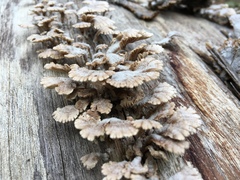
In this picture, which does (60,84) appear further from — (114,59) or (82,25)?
(82,25)

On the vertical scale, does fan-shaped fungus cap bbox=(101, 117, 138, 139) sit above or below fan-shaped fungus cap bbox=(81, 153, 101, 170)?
above

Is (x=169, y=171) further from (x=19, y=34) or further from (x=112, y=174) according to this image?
(x=19, y=34)

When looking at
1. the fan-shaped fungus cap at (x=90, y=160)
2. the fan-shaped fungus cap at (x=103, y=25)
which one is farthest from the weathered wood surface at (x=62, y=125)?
the fan-shaped fungus cap at (x=103, y=25)

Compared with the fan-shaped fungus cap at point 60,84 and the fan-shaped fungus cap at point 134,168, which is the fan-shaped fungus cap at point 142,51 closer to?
the fan-shaped fungus cap at point 60,84

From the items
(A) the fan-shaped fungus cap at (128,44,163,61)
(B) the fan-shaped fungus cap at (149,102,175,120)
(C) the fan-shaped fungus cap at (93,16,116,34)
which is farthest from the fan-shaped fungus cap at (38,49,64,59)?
(B) the fan-shaped fungus cap at (149,102,175,120)

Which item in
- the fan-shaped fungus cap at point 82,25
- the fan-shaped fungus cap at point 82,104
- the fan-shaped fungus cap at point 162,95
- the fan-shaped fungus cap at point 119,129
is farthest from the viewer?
the fan-shaped fungus cap at point 82,25

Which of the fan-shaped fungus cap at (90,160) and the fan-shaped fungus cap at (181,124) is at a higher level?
the fan-shaped fungus cap at (181,124)

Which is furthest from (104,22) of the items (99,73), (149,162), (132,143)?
(149,162)

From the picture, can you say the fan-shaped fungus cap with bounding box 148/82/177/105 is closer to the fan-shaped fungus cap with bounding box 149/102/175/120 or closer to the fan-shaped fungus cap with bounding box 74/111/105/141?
the fan-shaped fungus cap with bounding box 149/102/175/120
